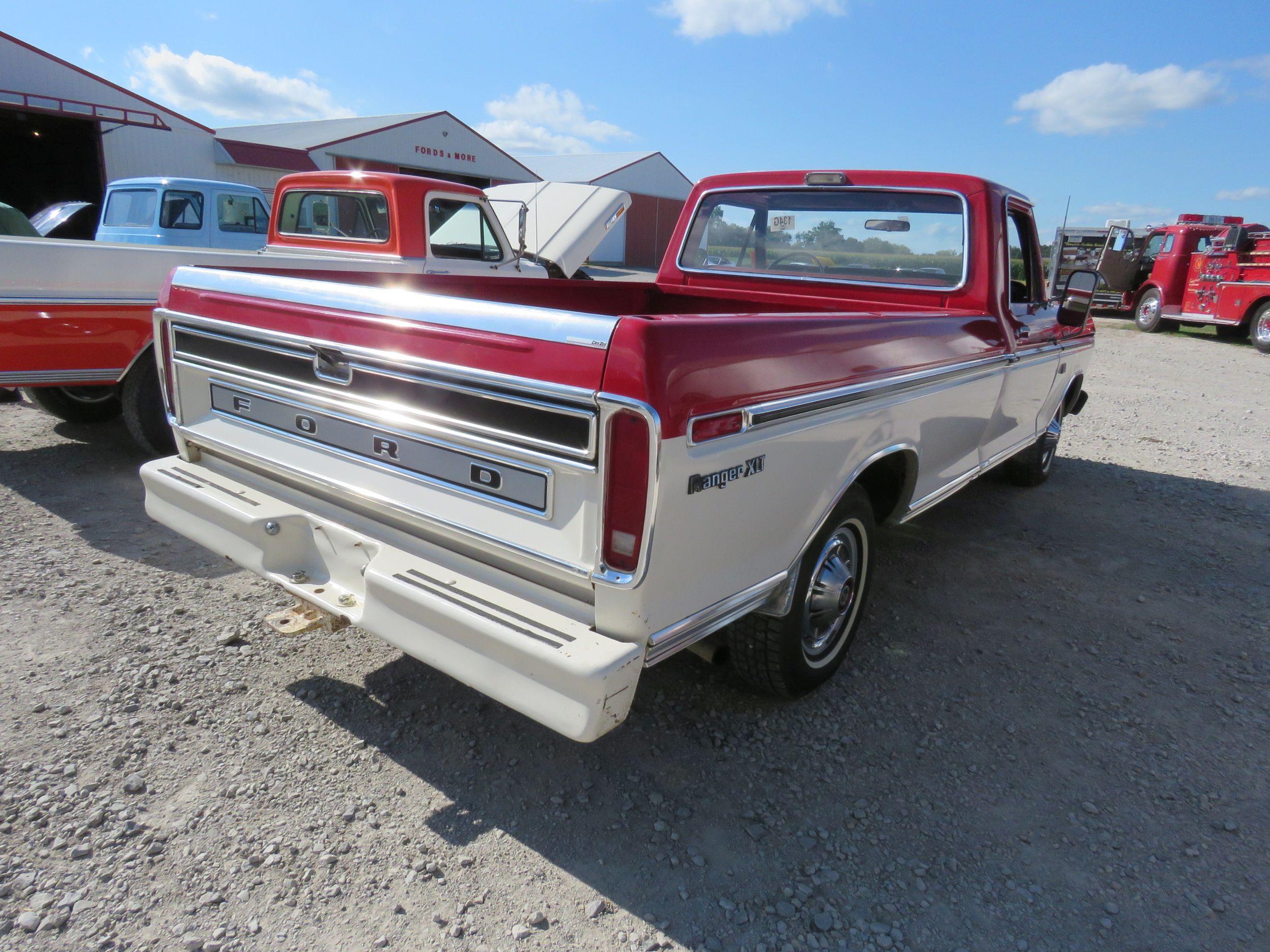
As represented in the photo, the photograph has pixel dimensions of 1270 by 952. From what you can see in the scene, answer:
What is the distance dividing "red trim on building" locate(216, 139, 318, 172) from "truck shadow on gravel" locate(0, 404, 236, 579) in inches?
657

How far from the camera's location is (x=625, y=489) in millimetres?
1772

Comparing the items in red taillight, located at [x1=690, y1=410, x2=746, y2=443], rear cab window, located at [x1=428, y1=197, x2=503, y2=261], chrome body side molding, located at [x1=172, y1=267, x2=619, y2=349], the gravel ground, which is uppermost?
rear cab window, located at [x1=428, y1=197, x2=503, y2=261]

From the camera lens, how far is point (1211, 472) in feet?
20.9

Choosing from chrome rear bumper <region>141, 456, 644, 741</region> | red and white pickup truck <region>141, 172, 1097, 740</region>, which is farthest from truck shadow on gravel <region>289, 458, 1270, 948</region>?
chrome rear bumper <region>141, 456, 644, 741</region>

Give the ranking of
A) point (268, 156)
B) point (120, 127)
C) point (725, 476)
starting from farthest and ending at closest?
point (268, 156)
point (120, 127)
point (725, 476)

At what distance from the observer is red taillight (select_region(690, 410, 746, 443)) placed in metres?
1.80

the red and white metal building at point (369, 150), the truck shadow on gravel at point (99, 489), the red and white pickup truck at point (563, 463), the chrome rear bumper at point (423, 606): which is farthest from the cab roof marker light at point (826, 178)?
the red and white metal building at point (369, 150)

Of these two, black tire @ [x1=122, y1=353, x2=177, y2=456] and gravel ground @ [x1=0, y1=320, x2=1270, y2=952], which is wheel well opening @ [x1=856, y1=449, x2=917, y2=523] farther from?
black tire @ [x1=122, y1=353, x2=177, y2=456]

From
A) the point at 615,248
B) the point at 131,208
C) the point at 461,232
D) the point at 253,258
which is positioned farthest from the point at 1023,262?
the point at 615,248

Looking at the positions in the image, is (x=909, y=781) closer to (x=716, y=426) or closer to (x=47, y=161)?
(x=716, y=426)

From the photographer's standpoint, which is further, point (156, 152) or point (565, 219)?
point (156, 152)

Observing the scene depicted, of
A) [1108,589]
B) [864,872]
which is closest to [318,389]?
[864,872]

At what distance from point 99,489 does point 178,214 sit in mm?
6202

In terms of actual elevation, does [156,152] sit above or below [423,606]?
above
